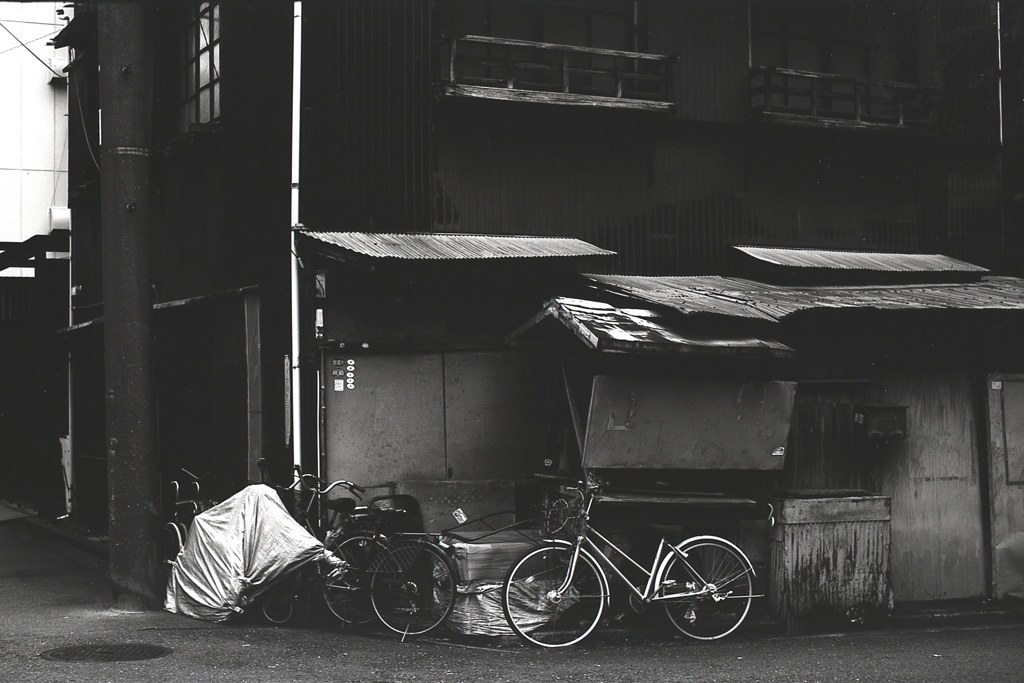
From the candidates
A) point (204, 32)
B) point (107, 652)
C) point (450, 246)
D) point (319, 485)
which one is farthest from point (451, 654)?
point (204, 32)

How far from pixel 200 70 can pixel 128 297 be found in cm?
409

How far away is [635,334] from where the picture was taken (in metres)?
9.84

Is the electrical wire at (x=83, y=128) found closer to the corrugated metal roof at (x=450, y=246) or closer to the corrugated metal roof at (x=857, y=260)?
the corrugated metal roof at (x=450, y=246)

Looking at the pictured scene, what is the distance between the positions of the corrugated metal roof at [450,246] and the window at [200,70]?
264 centimetres

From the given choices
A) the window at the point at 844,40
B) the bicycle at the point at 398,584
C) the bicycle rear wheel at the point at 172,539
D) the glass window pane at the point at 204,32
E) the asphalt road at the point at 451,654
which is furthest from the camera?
the window at the point at 844,40

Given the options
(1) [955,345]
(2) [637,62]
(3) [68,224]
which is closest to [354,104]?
(2) [637,62]

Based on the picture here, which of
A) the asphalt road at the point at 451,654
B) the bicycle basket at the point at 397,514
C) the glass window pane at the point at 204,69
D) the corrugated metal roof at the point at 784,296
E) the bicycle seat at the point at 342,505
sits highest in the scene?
the glass window pane at the point at 204,69

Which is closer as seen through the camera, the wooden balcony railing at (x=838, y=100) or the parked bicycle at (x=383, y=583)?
the parked bicycle at (x=383, y=583)

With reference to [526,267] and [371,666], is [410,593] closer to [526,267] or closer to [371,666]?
[371,666]

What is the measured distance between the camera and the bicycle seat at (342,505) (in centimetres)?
1057

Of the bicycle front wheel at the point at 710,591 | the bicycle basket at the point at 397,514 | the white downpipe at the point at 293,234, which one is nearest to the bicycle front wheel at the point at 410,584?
the bicycle basket at the point at 397,514

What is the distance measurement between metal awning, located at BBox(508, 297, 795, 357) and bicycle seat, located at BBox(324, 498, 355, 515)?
7.95 ft

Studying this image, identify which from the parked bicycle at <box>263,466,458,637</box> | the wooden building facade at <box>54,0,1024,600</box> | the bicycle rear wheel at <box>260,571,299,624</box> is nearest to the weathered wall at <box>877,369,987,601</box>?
the wooden building facade at <box>54,0,1024,600</box>

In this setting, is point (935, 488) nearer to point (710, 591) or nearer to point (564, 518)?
point (710, 591)
